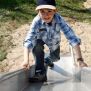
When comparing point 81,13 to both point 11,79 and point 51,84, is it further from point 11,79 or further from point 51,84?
point 11,79

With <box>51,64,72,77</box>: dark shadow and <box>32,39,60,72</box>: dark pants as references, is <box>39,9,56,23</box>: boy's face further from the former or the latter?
<box>51,64,72,77</box>: dark shadow

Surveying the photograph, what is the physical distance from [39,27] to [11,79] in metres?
0.92

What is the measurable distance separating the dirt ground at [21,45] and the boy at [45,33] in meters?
1.72

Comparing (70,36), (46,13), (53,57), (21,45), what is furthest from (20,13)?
(46,13)

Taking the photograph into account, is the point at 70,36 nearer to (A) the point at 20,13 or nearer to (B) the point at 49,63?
(B) the point at 49,63

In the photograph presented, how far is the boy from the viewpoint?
17.1ft

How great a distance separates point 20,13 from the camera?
34.2 feet

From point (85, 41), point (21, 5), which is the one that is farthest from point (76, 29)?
point (21, 5)

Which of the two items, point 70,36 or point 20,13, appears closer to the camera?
point 70,36

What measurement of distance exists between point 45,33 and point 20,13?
5004 mm

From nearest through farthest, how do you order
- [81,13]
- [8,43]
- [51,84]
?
[51,84], [8,43], [81,13]

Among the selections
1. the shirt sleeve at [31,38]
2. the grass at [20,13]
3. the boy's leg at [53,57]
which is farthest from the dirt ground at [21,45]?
the shirt sleeve at [31,38]

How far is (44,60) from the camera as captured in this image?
5.91 metres

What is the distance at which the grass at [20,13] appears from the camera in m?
9.09
